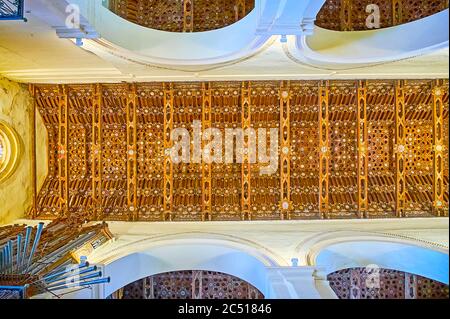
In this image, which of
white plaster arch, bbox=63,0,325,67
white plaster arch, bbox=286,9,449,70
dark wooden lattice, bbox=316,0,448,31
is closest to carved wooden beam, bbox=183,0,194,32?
white plaster arch, bbox=63,0,325,67

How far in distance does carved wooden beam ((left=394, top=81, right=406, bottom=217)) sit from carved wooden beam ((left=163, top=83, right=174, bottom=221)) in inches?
171

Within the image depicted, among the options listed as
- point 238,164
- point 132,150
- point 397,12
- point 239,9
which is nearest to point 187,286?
point 238,164

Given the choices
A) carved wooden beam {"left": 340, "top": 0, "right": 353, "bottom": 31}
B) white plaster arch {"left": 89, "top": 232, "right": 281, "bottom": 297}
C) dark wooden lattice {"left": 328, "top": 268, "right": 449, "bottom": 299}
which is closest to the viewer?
white plaster arch {"left": 89, "top": 232, "right": 281, "bottom": 297}

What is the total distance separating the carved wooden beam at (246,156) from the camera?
6.76m

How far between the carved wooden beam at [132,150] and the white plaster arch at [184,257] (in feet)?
4.95

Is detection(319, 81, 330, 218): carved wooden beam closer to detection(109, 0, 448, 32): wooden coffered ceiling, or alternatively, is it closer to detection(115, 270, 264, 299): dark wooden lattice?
detection(109, 0, 448, 32): wooden coffered ceiling

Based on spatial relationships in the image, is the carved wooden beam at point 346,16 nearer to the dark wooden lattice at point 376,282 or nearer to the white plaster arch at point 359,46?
the white plaster arch at point 359,46

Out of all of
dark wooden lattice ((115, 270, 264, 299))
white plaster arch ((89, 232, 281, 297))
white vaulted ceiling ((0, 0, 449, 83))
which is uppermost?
white vaulted ceiling ((0, 0, 449, 83))

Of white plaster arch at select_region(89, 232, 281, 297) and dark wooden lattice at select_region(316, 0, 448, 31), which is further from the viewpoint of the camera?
dark wooden lattice at select_region(316, 0, 448, 31)

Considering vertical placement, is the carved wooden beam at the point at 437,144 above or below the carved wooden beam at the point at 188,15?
below

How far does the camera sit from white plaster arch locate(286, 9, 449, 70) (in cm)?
491

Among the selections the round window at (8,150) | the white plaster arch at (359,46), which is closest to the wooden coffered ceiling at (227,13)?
the white plaster arch at (359,46)

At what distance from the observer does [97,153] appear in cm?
698
